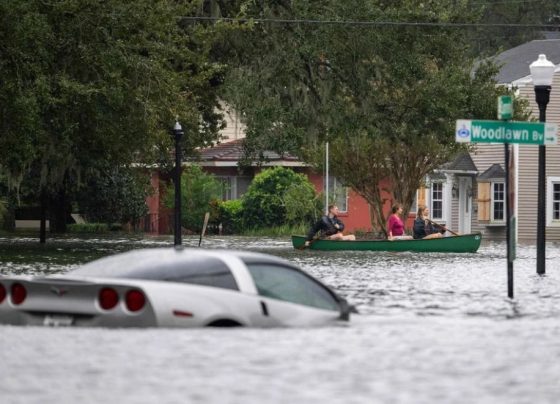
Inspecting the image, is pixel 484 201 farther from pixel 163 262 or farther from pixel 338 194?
pixel 163 262

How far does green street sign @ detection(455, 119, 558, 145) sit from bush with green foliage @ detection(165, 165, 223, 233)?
46454 millimetres

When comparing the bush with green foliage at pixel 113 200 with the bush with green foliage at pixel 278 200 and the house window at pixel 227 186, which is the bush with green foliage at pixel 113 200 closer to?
the house window at pixel 227 186

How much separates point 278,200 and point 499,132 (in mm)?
46128

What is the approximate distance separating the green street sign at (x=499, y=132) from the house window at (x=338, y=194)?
1756 inches

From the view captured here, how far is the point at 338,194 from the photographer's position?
234ft

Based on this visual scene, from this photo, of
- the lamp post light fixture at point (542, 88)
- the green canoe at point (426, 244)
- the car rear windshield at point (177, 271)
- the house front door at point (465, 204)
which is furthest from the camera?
the house front door at point (465, 204)

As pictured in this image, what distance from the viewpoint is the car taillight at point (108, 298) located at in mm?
16500

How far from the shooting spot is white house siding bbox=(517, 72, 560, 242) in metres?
69.9

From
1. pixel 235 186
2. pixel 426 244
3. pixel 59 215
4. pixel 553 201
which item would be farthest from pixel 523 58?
pixel 426 244

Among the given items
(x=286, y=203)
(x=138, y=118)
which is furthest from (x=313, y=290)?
(x=286, y=203)

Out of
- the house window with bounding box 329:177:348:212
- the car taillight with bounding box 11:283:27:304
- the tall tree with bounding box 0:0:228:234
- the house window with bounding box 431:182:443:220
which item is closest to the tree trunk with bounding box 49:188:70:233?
the house window with bounding box 329:177:348:212

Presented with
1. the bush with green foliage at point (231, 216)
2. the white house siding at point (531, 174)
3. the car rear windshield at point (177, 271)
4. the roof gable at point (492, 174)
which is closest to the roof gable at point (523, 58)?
the white house siding at point (531, 174)

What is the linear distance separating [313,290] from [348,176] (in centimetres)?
4458

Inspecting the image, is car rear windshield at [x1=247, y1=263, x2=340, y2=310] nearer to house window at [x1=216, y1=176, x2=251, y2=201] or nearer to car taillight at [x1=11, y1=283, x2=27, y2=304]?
car taillight at [x1=11, y1=283, x2=27, y2=304]
